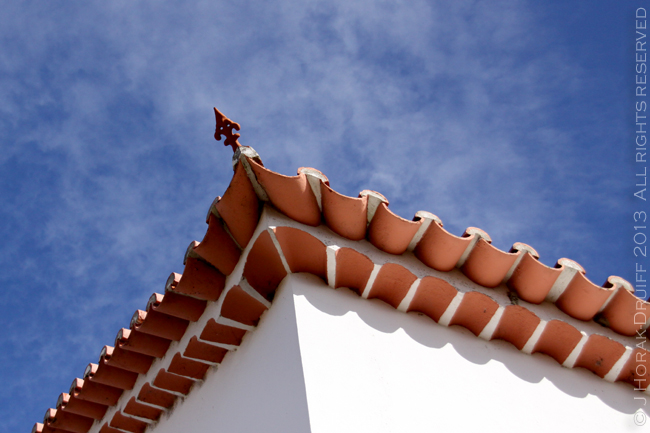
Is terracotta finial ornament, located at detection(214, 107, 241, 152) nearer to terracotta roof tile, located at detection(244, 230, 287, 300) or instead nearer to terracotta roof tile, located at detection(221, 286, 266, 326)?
terracotta roof tile, located at detection(244, 230, 287, 300)

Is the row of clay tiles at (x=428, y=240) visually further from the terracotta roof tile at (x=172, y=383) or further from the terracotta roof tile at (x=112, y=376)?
the terracotta roof tile at (x=112, y=376)

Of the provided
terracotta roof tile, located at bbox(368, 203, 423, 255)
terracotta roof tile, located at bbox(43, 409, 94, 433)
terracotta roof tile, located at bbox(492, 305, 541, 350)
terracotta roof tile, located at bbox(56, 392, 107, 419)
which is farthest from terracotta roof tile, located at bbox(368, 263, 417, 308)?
terracotta roof tile, located at bbox(43, 409, 94, 433)

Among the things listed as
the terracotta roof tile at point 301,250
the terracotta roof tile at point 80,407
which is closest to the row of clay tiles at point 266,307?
the terracotta roof tile at point 301,250

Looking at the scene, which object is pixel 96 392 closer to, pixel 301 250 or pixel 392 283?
pixel 301 250

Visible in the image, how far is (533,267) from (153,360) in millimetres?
2004

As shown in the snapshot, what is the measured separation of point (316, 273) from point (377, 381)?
534 millimetres

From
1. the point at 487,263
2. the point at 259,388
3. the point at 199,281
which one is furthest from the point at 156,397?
the point at 487,263

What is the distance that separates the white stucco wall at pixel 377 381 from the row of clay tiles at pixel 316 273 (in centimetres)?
7

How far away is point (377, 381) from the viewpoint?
220 centimetres

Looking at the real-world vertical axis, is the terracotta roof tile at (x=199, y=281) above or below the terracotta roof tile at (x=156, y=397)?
above

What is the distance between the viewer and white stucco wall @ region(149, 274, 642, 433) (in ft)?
6.82

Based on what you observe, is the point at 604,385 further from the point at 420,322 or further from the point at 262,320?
the point at 262,320

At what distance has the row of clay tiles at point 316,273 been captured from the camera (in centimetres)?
241

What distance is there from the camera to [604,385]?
9.23ft
